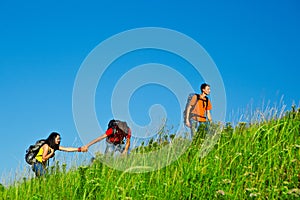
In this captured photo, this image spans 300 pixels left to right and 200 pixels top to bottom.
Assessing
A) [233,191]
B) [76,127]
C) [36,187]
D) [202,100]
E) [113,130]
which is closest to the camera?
[233,191]

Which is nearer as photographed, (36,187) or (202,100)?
(36,187)

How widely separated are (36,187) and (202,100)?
18.6 feet

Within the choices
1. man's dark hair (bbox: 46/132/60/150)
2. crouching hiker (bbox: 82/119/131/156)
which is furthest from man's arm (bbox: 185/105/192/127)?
man's dark hair (bbox: 46/132/60/150)

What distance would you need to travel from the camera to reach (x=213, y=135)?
34.0ft

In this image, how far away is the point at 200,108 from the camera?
13.5 m

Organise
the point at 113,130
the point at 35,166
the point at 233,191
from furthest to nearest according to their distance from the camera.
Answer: the point at 113,130 → the point at 35,166 → the point at 233,191

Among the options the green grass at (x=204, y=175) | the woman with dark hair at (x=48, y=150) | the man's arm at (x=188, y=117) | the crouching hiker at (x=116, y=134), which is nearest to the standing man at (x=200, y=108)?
the man's arm at (x=188, y=117)

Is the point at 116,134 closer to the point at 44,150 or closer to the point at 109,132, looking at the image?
the point at 109,132

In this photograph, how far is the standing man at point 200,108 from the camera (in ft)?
43.4

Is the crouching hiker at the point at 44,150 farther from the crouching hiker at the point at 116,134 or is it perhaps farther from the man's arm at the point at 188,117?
the man's arm at the point at 188,117

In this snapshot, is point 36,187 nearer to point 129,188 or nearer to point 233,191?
point 129,188

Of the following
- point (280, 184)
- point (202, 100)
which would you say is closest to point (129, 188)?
point (280, 184)

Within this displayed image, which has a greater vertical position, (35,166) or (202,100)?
(202,100)

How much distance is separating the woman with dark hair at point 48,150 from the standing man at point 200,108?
3068mm
